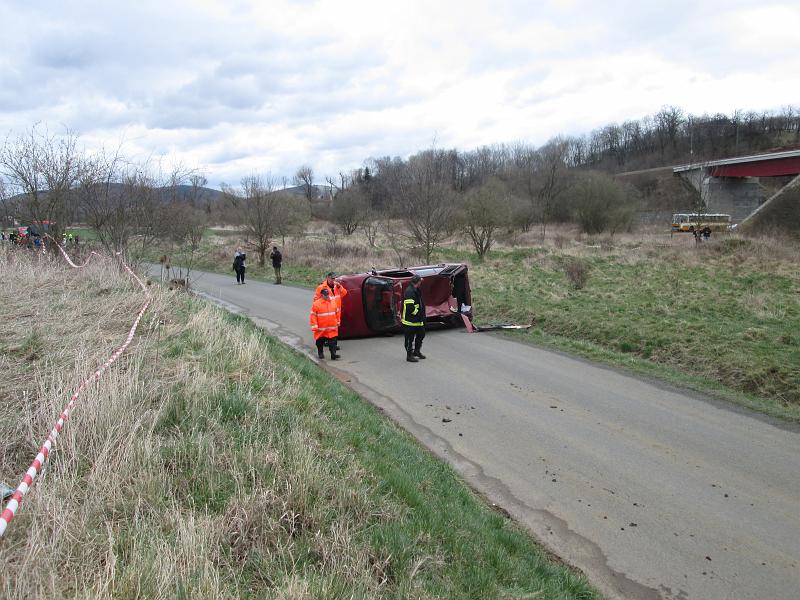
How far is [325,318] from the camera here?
10.9 metres

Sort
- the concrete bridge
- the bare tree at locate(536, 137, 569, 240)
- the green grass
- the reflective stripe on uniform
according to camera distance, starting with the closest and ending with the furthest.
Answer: the green grass → the reflective stripe on uniform → the concrete bridge → the bare tree at locate(536, 137, 569, 240)

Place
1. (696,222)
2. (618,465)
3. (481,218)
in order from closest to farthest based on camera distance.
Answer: (618,465) < (481,218) < (696,222)

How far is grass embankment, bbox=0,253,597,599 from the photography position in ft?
9.91

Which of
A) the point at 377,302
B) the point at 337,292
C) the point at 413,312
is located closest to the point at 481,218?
the point at 377,302

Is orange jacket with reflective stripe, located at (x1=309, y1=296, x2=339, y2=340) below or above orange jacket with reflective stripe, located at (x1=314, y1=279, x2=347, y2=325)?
above

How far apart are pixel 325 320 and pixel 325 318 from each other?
0.13 ft

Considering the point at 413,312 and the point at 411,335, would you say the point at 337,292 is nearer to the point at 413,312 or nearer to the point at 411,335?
the point at 413,312

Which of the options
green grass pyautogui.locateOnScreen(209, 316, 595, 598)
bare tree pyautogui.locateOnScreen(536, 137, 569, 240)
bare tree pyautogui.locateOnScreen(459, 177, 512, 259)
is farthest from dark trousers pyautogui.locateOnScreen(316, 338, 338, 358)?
bare tree pyautogui.locateOnScreen(536, 137, 569, 240)

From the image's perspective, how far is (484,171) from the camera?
101312 millimetres

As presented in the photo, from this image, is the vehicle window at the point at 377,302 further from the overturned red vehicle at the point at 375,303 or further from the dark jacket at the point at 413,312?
the dark jacket at the point at 413,312

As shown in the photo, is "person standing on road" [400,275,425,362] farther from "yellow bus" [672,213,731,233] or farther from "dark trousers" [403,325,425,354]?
"yellow bus" [672,213,731,233]

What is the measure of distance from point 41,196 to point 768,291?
22.4 m

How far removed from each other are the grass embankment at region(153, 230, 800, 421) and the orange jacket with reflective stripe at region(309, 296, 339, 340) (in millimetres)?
4701

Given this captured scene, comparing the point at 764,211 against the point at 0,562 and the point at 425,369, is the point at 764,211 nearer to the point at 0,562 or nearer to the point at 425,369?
the point at 425,369
